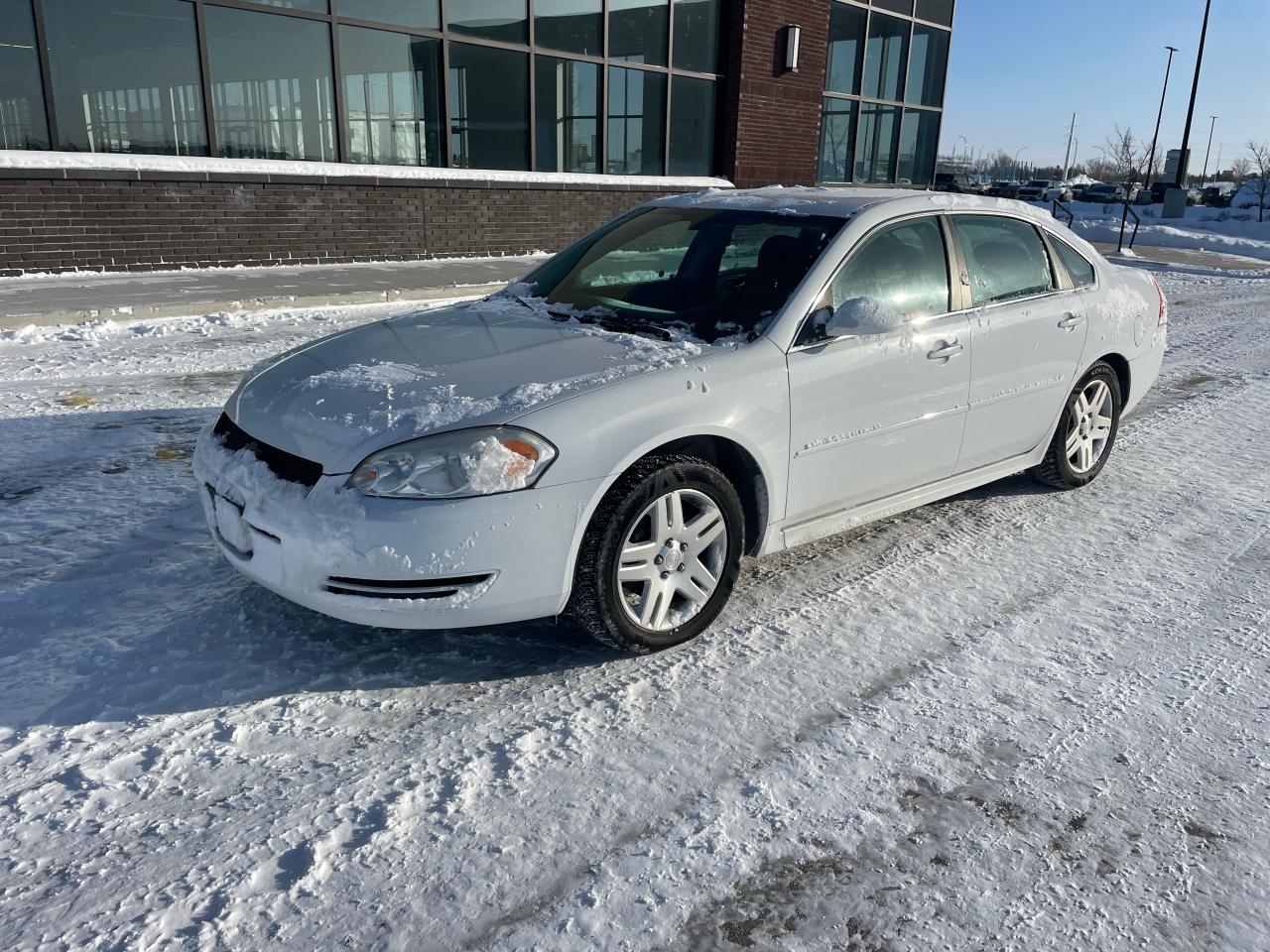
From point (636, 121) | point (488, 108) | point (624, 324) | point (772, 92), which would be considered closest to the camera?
point (624, 324)

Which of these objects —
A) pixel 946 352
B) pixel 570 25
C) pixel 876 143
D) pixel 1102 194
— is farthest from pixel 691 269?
pixel 1102 194

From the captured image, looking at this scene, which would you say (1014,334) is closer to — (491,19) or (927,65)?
(491,19)

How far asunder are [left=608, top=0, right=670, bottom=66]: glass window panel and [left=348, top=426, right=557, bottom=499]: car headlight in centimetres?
1410

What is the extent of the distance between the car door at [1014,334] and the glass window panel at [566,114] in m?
→ 11.4

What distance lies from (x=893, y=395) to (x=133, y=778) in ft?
9.69

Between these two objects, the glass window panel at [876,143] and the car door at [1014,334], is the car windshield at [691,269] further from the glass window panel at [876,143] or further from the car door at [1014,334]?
the glass window panel at [876,143]

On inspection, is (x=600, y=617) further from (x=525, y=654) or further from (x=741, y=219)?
(x=741, y=219)

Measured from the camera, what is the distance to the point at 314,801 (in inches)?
98.0

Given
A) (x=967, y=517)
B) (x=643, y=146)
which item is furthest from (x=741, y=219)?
(x=643, y=146)

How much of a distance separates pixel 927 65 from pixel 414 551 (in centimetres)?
2119

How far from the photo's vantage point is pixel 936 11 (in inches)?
799

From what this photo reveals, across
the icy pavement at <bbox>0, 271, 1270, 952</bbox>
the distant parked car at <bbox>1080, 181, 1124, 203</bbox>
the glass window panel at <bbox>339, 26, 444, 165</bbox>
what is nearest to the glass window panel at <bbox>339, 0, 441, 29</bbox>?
the glass window panel at <bbox>339, 26, 444, 165</bbox>

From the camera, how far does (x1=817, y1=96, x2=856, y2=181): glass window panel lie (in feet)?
61.9

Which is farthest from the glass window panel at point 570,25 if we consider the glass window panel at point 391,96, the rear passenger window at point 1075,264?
the rear passenger window at point 1075,264
